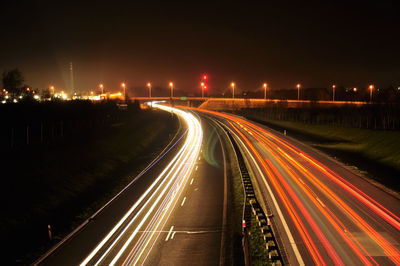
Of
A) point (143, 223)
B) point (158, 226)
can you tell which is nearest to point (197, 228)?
point (158, 226)

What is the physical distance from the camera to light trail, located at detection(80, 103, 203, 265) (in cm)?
1897

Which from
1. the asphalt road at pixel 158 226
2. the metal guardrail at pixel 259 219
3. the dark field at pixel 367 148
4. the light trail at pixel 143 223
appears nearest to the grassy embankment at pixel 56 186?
the asphalt road at pixel 158 226

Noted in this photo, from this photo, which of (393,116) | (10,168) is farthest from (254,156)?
(393,116)

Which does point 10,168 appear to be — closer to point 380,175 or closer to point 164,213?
point 164,213

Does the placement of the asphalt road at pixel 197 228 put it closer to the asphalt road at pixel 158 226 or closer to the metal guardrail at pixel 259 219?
the asphalt road at pixel 158 226

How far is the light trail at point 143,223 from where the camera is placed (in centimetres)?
1897

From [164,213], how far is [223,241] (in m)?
6.65

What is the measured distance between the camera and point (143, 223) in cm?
2389

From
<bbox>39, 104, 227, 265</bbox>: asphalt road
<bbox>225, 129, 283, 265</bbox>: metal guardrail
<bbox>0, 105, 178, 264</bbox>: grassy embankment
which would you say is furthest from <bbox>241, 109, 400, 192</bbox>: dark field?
<bbox>0, 105, 178, 264</bbox>: grassy embankment

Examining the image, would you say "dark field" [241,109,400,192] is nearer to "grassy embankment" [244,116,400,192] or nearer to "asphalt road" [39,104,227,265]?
"grassy embankment" [244,116,400,192]

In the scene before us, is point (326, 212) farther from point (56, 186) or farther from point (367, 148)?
point (367, 148)

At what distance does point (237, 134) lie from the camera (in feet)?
234

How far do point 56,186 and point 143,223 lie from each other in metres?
13.6

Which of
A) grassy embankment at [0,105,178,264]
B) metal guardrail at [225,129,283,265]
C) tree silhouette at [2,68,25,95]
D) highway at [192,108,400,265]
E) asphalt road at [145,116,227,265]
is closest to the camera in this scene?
metal guardrail at [225,129,283,265]
